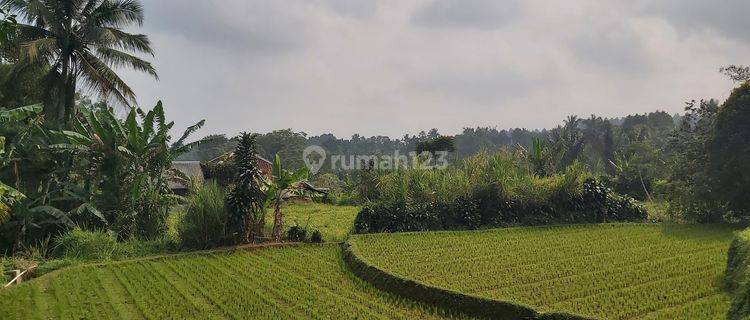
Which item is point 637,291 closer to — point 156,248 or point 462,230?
point 462,230

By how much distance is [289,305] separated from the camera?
9.20m

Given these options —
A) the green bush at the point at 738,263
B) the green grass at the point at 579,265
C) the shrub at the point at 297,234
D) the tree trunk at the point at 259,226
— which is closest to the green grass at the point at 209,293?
the green grass at the point at 579,265

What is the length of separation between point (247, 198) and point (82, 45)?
783cm

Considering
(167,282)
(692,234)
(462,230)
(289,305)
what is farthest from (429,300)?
(692,234)

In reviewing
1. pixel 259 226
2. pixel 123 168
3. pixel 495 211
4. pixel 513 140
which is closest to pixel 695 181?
pixel 495 211

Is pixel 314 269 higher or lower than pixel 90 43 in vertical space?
lower

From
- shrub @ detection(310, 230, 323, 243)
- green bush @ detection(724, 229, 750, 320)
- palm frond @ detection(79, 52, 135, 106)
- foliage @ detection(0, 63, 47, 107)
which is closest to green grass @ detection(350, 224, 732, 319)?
green bush @ detection(724, 229, 750, 320)

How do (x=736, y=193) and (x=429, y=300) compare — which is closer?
(x=429, y=300)

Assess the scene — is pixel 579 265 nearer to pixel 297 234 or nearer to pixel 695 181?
pixel 297 234

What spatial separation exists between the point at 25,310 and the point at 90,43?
10.9 metres

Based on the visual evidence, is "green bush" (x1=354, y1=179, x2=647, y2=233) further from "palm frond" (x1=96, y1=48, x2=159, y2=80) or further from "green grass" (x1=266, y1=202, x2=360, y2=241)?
"palm frond" (x1=96, y1=48, x2=159, y2=80)

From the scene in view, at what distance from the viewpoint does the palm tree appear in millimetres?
16859

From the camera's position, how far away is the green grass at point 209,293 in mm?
8812

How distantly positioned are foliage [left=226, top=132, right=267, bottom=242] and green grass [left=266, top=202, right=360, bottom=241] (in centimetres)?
115
